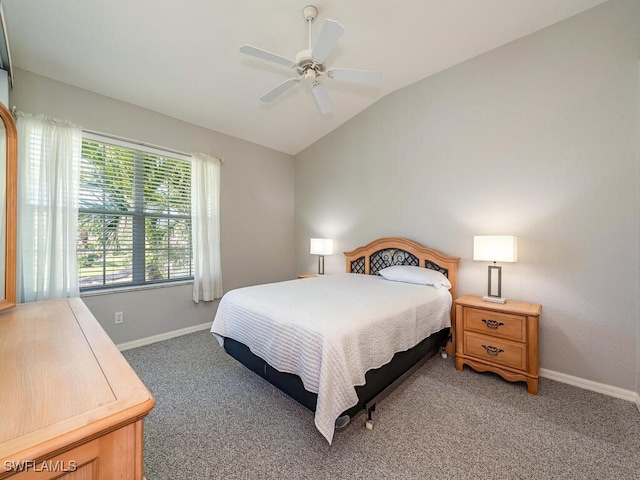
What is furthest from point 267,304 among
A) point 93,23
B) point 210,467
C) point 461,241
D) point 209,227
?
point 93,23

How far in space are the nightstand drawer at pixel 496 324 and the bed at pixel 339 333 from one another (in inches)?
9.7

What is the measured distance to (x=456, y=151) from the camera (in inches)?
117

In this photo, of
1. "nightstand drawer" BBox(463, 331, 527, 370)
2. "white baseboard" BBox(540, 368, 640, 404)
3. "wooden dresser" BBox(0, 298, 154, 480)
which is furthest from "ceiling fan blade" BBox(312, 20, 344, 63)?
"white baseboard" BBox(540, 368, 640, 404)

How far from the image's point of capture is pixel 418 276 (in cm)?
279

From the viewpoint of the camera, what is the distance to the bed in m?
1.49

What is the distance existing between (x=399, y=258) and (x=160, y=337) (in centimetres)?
306

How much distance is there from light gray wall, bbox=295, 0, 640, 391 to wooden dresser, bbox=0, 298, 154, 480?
3026mm

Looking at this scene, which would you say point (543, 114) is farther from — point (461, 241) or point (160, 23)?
point (160, 23)

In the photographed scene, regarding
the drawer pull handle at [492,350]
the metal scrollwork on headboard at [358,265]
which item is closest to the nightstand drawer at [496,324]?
the drawer pull handle at [492,350]

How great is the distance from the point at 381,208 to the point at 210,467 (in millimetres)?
3087

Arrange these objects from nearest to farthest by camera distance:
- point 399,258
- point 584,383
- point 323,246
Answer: point 584,383
point 399,258
point 323,246

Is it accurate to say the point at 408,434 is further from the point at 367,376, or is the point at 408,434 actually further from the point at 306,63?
the point at 306,63

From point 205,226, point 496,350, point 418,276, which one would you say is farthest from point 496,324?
point 205,226

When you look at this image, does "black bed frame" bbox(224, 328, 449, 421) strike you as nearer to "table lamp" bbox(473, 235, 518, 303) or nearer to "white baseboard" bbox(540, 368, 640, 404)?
"table lamp" bbox(473, 235, 518, 303)
